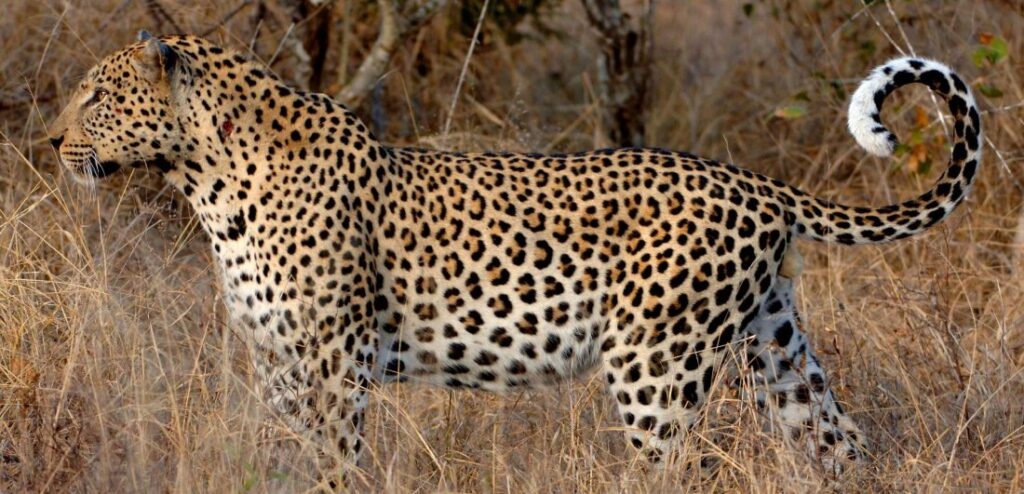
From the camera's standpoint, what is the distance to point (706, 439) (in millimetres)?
5301

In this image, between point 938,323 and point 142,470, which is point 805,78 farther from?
point 142,470

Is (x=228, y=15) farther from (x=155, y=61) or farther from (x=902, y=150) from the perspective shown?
(x=902, y=150)

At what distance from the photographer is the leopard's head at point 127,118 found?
5641 mm

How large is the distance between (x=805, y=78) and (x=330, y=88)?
114 inches

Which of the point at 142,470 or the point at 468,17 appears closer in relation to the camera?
the point at 142,470

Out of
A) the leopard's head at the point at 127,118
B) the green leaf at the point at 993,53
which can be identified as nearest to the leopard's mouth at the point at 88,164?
the leopard's head at the point at 127,118

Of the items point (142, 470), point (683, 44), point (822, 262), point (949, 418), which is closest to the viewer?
point (142, 470)

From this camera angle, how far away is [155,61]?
560 cm

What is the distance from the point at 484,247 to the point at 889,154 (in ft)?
4.64

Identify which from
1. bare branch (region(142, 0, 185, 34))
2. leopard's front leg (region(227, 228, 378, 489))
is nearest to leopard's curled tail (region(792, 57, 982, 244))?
leopard's front leg (region(227, 228, 378, 489))

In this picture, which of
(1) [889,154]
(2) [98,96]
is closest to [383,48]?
(2) [98,96]

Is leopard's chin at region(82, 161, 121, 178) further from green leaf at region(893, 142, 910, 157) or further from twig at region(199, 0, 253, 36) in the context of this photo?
green leaf at region(893, 142, 910, 157)

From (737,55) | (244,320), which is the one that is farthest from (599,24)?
(244,320)

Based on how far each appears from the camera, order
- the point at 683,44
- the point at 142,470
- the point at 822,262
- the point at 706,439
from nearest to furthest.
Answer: the point at 142,470
the point at 706,439
the point at 822,262
the point at 683,44
